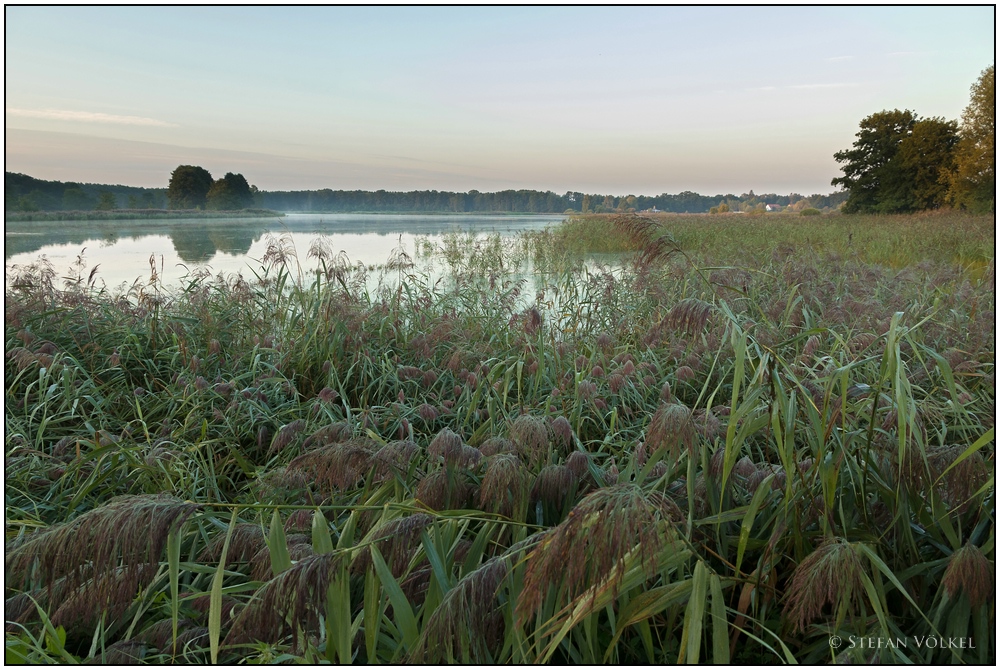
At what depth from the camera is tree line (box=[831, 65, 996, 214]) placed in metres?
7.65

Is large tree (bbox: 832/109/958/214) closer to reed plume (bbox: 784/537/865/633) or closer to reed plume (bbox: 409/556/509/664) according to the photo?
reed plume (bbox: 784/537/865/633)

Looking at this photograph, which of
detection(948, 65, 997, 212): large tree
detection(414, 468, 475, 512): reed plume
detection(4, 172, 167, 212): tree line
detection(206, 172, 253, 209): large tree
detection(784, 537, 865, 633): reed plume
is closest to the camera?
detection(784, 537, 865, 633): reed plume

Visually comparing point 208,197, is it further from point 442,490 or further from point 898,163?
point 898,163

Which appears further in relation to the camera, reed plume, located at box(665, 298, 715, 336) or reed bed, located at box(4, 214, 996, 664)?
reed plume, located at box(665, 298, 715, 336)

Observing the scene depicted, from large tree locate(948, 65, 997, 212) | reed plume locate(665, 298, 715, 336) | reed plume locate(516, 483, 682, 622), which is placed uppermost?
large tree locate(948, 65, 997, 212)

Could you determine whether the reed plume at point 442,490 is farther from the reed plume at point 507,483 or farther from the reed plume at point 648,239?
the reed plume at point 648,239

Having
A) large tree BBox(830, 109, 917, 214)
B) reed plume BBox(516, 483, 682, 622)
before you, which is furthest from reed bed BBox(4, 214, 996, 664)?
large tree BBox(830, 109, 917, 214)

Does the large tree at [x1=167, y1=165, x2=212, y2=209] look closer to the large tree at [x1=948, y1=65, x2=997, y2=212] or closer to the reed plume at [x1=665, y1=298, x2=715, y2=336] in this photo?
the reed plume at [x1=665, y1=298, x2=715, y2=336]

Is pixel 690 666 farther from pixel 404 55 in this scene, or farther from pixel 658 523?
pixel 404 55

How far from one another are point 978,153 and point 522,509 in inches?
326

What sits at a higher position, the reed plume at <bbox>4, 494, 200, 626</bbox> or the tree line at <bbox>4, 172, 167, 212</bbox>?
the tree line at <bbox>4, 172, 167, 212</bbox>

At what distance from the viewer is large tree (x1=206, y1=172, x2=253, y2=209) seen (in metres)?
8.32

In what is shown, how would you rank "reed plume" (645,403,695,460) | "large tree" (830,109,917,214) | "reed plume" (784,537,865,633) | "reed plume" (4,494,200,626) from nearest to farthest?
"reed plume" (4,494,200,626), "reed plume" (784,537,865,633), "reed plume" (645,403,695,460), "large tree" (830,109,917,214)

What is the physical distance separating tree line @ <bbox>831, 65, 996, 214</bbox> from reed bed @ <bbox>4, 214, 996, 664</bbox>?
6.03 m
